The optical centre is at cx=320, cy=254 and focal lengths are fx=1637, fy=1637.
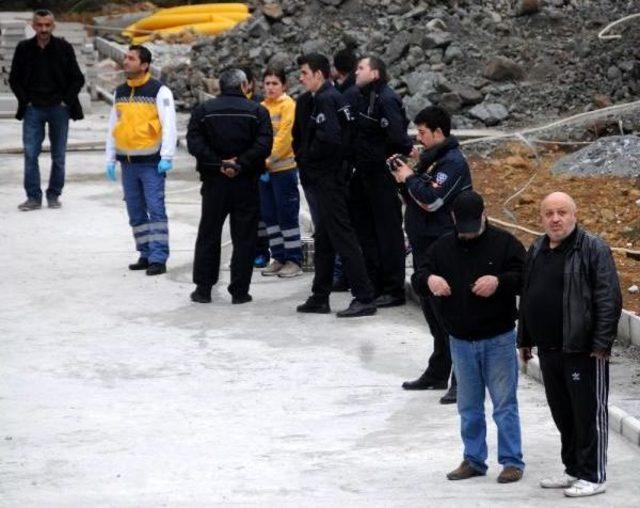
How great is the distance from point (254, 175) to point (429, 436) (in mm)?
4115

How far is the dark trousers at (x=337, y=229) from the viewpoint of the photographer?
12.6 metres

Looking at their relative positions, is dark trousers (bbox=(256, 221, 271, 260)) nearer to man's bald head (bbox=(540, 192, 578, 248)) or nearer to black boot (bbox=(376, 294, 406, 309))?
black boot (bbox=(376, 294, 406, 309))

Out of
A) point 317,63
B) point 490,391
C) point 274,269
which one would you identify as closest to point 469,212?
point 490,391

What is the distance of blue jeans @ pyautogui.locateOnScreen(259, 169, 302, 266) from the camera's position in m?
14.0

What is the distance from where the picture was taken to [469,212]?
8.49 metres

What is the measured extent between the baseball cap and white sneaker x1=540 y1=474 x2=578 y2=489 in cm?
135

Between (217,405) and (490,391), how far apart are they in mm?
2326

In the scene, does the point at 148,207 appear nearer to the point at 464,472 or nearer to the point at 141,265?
the point at 141,265

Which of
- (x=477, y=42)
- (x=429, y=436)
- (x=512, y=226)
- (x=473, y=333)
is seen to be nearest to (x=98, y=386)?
(x=429, y=436)

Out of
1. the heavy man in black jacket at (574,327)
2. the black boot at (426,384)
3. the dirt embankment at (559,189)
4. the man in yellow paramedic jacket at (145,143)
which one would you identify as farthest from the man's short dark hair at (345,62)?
the heavy man in black jacket at (574,327)

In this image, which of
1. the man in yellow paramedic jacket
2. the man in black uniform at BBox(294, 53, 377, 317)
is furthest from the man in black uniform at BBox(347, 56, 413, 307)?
the man in yellow paramedic jacket

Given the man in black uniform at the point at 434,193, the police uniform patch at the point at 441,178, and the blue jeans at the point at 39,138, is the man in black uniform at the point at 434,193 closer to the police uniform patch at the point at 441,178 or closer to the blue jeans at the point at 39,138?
the police uniform patch at the point at 441,178

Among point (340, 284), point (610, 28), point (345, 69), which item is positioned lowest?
point (340, 284)

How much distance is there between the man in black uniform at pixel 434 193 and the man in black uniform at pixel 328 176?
1.94 metres
